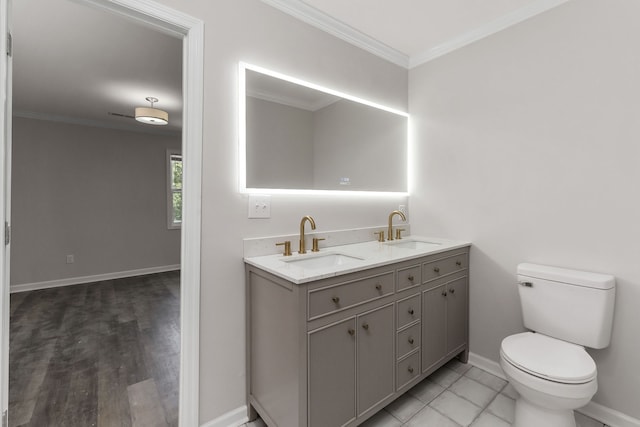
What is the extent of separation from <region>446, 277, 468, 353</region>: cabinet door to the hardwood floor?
178 centimetres

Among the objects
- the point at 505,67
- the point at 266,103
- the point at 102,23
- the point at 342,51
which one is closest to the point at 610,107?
the point at 505,67

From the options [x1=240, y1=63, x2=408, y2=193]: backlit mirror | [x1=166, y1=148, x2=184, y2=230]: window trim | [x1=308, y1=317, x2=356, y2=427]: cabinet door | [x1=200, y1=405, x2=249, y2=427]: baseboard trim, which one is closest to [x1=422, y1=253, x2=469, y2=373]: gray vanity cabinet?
[x1=308, y1=317, x2=356, y2=427]: cabinet door

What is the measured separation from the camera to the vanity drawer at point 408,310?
1.66 meters

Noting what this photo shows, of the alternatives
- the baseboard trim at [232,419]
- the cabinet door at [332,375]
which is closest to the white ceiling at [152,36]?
the cabinet door at [332,375]

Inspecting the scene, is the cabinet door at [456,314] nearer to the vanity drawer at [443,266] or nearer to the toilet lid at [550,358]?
the vanity drawer at [443,266]

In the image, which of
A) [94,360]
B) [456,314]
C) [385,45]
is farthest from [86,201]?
[456,314]

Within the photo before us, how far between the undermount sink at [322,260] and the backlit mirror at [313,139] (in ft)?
1.45

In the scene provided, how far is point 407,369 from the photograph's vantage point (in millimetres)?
1713

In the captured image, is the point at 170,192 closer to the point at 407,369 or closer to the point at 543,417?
the point at 407,369

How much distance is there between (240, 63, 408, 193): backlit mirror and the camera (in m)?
1.69

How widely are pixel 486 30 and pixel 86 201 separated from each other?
210 inches

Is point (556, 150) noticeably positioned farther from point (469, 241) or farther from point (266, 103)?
point (266, 103)

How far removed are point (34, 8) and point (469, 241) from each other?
3.32 m

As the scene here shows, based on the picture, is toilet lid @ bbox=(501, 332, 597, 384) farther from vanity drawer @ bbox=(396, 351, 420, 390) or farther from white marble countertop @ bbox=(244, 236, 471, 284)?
white marble countertop @ bbox=(244, 236, 471, 284)
